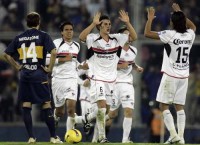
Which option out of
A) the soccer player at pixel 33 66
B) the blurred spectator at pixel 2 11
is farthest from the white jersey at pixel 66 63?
the blurred spectator at pixel 2 11

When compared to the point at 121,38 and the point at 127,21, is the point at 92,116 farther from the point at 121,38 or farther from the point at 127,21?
the point at 127,21

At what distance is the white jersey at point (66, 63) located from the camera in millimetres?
22156

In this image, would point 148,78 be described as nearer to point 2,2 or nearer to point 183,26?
point 2,2

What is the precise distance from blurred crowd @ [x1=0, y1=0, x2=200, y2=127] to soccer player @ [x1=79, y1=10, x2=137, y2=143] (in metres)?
9.84

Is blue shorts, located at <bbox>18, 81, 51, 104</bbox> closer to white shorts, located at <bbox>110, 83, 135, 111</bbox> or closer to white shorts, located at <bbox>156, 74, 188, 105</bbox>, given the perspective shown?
white shorts, located at <bbox>156, 74, 188, 105</bbox>

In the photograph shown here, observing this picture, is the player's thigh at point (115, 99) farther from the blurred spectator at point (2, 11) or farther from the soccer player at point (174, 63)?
the blurred spectator at point (2, 11)

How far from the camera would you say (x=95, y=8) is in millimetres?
31547

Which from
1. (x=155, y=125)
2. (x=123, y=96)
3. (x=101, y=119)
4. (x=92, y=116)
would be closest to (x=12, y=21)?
(x=155, y=125)

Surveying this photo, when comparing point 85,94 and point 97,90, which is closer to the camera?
point 97,90

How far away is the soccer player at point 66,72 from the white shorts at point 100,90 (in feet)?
5.61

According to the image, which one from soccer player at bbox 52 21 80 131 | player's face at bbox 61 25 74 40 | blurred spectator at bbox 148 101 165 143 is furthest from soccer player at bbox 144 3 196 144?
blurred spectator at bbox 148 101 165 143

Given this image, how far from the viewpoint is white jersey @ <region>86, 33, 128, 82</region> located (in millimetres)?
20219

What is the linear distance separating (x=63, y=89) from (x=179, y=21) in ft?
13.0

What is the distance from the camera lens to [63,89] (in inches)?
885
